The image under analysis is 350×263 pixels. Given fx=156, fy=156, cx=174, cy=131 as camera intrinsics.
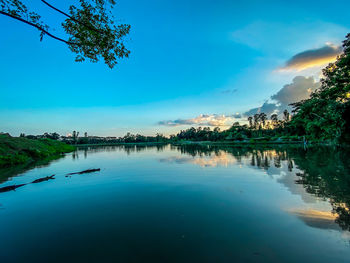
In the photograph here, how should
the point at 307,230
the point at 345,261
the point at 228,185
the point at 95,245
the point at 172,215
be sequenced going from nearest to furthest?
the point at 345,261
the point at 95,245
the point at 307,230
the point at 172,215
the point at 228,185

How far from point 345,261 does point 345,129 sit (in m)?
8.72

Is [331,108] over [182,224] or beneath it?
over

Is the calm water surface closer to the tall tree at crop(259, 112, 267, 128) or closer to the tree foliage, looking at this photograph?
the tree foliage

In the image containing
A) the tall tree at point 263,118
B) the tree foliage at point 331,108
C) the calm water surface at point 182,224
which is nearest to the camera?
the calm water surface at point 182,224

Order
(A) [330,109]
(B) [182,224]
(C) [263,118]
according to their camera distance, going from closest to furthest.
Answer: (B) [182,224], (A) [330,109], (C) [263,118]

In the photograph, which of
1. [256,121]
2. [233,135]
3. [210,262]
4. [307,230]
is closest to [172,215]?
[210,262]

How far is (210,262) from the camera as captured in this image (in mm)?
4152

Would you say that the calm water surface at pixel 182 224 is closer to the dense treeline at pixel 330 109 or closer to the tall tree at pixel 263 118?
the dense treeline at pixel 330 109

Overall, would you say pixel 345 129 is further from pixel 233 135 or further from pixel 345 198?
pixel 233 135

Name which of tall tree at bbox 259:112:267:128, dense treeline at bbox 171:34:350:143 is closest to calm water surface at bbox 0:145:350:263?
dense treeline at bbox 171:34:350:143

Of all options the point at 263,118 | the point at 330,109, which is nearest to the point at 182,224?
the point at 330,109

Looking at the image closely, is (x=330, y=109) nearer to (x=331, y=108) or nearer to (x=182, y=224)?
(x=331, y=108)

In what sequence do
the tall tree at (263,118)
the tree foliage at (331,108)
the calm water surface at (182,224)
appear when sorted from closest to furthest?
1. the calm water surface at (182,224)
2. the tree foliage at (331,108)
3. the tall tree at (263,118)

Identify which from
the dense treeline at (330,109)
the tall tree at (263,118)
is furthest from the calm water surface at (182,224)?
the tall tree at (263,118)
